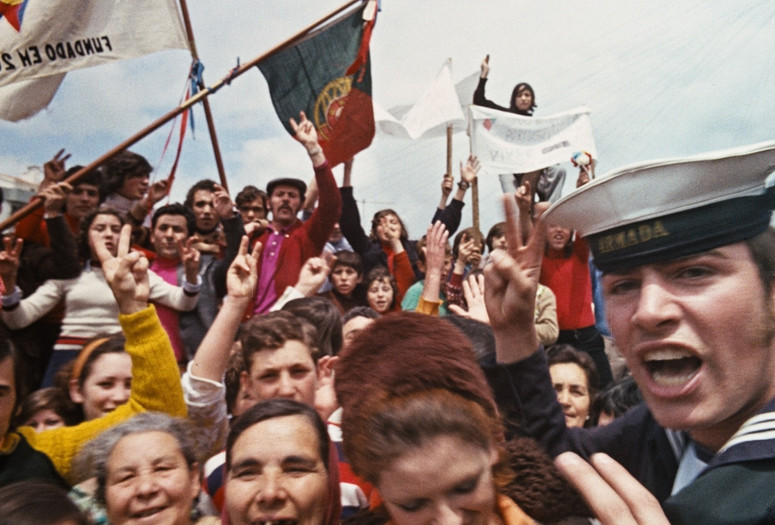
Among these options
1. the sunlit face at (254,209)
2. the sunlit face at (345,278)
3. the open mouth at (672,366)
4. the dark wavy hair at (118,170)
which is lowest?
the open mouth at (672,366)

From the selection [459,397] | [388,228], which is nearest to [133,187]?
[388,228]

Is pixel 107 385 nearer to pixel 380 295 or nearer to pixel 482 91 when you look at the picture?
pixel 380 295

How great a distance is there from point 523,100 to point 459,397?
5.84 m

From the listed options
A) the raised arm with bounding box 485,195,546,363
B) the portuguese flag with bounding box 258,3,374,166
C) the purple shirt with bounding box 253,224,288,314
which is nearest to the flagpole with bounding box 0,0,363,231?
the portuguese flag with bounding box 258,3,374,166

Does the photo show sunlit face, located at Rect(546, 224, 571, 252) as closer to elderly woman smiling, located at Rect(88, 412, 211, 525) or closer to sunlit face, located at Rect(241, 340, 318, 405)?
A: sunlit face, located at Rect(241, 340, 318, 405)

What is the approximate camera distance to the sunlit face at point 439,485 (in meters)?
1.54

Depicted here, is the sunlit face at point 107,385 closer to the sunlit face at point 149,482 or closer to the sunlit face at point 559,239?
the sunlit face at point 149,482

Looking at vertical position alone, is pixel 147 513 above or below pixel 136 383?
below

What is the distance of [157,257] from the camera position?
4688 mm

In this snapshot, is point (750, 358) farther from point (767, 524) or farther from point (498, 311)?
point (498, 311)

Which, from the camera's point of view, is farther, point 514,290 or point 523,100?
point 523,100

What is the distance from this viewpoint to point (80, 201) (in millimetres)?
5004

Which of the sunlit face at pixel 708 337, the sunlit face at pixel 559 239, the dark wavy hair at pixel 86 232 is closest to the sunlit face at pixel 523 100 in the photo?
the sunlit face at pixel 559 239

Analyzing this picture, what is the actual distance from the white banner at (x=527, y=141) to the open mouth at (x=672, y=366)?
5395 millimetres
